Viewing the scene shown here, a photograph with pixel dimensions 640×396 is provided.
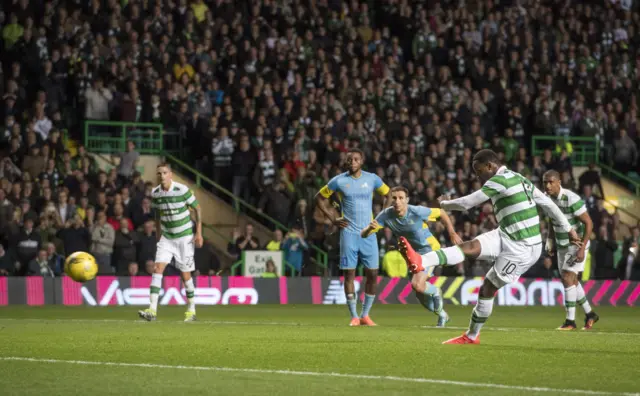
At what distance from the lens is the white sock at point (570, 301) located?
56.5ft

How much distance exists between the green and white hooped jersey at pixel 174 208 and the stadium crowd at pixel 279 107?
243 inches

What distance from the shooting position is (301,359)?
11.4m

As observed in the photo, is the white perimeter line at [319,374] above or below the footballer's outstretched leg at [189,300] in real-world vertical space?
above

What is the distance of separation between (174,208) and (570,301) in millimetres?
6297

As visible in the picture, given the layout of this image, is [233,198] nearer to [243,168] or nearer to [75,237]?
[243,168]

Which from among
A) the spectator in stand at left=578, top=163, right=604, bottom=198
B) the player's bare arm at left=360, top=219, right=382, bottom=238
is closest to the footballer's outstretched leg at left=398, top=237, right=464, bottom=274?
the player's bare arm at left=360, top=219, right=382, bottom=238

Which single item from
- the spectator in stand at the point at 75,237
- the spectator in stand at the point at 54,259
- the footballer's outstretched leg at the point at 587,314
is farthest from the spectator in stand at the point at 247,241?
the footballer's outstretched leg at the point at 587,314

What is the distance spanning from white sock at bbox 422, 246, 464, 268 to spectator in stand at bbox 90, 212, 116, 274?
13.9 meters

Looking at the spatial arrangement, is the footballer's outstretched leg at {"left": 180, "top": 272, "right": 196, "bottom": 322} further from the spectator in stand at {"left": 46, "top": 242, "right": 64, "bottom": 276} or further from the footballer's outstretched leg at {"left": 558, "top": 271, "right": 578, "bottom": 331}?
the spectator in stand at {"left": 46, "top": 242, "right": 64, "bottom": 276}

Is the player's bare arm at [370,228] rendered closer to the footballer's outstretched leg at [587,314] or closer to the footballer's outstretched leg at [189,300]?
the footballer's outstretched leg at [587,314]

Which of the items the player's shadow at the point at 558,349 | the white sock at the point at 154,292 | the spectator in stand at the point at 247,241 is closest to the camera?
the player's shadow at the point at 558,349

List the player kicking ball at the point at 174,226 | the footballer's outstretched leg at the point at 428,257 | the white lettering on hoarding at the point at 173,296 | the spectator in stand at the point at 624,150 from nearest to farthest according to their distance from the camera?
the footballer's outstretched leg at the point at 428,257 < the player kicking ball at the point at 174,226 < the white lettering on hoarding at the point at 173,296 < the spectator in stand at the point at 624,150

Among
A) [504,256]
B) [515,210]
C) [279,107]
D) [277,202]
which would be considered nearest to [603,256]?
[277,202]

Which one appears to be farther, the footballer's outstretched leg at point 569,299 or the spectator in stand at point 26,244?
the spectator in stand at point 26,244
